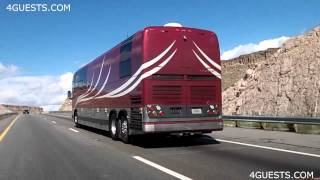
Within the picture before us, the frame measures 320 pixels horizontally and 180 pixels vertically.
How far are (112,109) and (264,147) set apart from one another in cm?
663

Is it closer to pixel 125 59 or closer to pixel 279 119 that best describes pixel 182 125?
pixel 125 59

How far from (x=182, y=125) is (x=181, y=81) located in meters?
1.38

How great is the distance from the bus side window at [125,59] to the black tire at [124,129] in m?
1.58

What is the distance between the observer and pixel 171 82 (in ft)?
48.1

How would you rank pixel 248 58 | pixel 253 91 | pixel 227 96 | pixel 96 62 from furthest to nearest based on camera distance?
pixel 248 58, pixel 227 96, pixel 253 91, pixel 96 62

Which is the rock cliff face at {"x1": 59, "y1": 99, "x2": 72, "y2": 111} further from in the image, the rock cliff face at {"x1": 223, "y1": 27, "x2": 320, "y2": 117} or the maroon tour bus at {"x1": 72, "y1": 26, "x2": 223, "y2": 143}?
the maroon tour bus at {"x1": 72, "y1": 26, "x2": 223, "y2": 143}

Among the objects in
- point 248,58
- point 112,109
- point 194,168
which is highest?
point 248,58

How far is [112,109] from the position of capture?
18188 mm

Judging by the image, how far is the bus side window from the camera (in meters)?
15.9

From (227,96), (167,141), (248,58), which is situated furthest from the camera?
(248,58)

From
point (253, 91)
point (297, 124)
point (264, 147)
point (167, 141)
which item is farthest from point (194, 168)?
point (253, 91)

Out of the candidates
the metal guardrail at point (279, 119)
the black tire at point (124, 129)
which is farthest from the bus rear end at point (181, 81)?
the metal guardrail at point (279, 119)

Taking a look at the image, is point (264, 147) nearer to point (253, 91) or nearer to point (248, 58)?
point (253, 91)

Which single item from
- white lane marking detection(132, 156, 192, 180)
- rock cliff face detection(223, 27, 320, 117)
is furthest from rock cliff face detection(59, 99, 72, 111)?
white lane marking detection(132, 156, 192, 180)
